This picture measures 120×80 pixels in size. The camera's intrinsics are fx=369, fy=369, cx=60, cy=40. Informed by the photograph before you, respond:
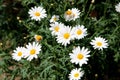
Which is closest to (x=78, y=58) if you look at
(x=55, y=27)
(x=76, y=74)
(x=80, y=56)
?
(x=80, y=56)

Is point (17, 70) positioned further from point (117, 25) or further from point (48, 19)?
point (117, 25)

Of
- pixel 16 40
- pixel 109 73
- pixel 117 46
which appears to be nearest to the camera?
pixel 117 46

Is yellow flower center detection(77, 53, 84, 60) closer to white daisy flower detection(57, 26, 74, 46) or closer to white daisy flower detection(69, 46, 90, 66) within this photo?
white daisy flower detection(69, 46, 90, 66)

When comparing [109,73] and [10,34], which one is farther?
[10,34]

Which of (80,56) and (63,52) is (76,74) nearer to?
(80,56)

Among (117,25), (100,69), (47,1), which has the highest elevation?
(47,1)

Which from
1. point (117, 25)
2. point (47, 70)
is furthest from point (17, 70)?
point (117, 25)
